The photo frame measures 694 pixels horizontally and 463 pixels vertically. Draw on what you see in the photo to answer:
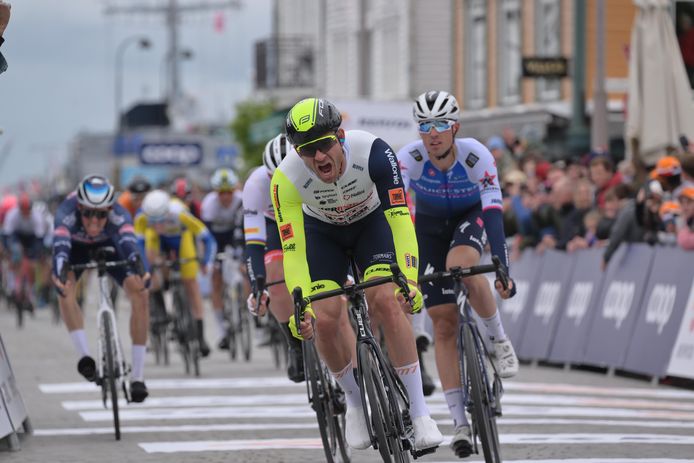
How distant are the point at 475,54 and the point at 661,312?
76.7 ft

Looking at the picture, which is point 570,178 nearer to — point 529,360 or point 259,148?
point 529,360

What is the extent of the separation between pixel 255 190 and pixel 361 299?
3385 millimetres

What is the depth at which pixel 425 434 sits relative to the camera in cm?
825

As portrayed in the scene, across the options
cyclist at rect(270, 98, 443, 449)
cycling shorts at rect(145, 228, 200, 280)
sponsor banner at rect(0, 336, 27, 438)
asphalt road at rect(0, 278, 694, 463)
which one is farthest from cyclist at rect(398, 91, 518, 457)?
cycling shorts at rect(145, 228, 200, 280)

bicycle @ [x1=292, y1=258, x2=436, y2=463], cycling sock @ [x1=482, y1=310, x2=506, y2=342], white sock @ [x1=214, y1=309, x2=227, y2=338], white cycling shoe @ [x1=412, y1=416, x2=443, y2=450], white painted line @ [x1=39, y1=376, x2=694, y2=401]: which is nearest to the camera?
bicycle @ [x1=292, y1=258, x2=436, y2=463]

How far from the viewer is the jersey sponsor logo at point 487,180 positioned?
9.62m

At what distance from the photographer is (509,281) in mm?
9055

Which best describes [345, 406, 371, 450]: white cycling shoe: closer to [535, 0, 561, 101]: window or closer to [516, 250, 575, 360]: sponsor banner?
[516, 250, 575, 360]: sponsor banner

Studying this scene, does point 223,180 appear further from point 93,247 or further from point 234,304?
point 93,247

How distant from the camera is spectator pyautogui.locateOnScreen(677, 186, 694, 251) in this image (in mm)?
14266

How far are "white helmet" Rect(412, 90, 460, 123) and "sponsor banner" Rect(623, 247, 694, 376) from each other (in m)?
5.83

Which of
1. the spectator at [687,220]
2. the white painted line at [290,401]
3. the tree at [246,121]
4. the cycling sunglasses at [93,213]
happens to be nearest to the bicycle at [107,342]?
the cycling sunglasses at [93,213]

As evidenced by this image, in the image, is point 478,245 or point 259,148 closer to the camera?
point 478,245

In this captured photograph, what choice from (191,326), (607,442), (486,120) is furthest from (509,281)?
(486,120)
